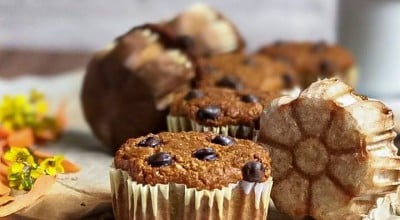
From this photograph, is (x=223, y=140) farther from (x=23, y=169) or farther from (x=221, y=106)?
(x=23, y=169)

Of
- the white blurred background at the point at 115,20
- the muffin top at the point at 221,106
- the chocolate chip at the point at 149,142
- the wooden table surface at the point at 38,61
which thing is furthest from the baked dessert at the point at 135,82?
the white blurred background at the point at 115,20

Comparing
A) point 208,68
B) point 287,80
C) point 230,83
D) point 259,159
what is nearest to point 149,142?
point 259,159

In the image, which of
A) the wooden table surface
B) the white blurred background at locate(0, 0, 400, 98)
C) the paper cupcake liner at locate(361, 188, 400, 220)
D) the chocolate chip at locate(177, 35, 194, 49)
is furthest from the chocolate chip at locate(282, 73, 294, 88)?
the white blurred background at locate(0, 0, 400, 98)

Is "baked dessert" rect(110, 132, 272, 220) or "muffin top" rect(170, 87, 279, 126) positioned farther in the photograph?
"muffin top" rect(170, 87, 279, 126)

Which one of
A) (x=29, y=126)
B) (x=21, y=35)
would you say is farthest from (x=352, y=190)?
(x=21, y=35)

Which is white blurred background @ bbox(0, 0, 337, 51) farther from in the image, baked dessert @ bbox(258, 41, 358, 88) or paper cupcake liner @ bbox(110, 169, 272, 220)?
Answer: paper cupcake liner @ bbox(110, 169, 272, 220)

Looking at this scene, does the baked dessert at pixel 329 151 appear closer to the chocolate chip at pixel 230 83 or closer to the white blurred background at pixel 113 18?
the chocolate chip at pixel 230 83

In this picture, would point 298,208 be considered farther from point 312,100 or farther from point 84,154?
point 84,154
